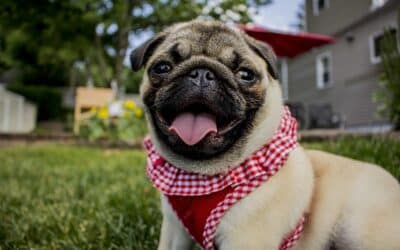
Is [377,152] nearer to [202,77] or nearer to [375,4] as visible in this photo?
[202,77]

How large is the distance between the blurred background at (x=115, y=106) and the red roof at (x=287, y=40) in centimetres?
4

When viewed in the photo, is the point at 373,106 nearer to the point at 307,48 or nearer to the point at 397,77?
the point at 307,48

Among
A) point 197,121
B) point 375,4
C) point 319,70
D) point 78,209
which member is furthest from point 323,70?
point 197,121

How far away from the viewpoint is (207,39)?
1.89 m

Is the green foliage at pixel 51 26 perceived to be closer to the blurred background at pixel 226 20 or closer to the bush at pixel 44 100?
the blurred background at pixel 226 20

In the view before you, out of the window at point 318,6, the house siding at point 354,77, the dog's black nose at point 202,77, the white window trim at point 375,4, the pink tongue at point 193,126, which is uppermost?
the window at point 318,6

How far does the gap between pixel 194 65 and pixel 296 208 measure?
668 millimetres

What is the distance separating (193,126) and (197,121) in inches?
1.2

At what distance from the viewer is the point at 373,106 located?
13.9 metres

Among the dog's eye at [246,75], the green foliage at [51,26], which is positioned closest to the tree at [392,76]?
the dog's eye at [246,75]

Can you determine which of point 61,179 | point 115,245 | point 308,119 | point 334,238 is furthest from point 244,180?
point 308,119

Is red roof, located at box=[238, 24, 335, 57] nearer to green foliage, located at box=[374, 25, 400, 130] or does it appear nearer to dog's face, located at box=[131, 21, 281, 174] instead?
green foliage, located at box=[374, 25, 400, 130]

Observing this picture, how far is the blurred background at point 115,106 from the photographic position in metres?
3.10

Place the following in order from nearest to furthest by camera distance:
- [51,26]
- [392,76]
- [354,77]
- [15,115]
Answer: [392,76] < [51,26] < [354,77] < [15,115]
